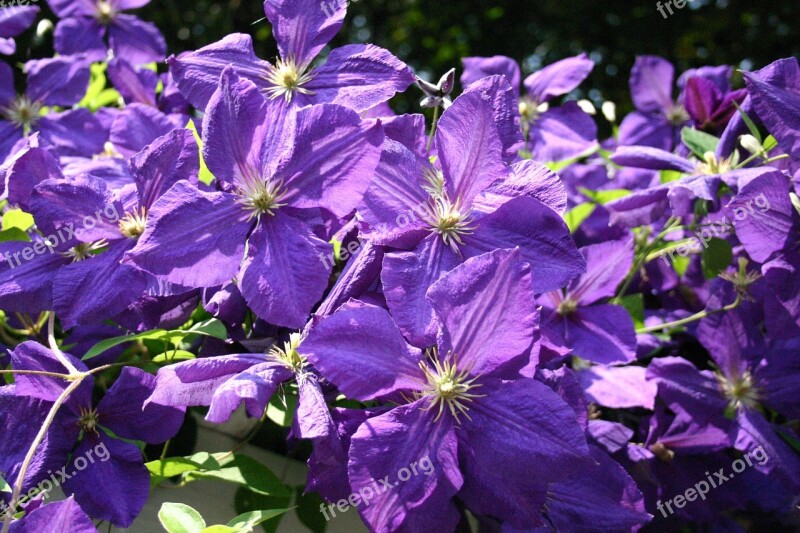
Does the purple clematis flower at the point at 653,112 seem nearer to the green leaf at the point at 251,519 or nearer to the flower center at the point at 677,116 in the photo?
the flower center at the point at 677,116

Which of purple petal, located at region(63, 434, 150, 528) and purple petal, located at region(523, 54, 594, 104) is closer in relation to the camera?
purple petal, located at region(63, 434, 150, 528)

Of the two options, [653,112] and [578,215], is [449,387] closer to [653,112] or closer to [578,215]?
[578,215]

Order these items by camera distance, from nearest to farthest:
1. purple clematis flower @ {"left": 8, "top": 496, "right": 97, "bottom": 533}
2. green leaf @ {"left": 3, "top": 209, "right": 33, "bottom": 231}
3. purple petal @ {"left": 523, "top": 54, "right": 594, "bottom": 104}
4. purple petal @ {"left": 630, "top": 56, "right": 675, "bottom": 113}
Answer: purple clematis flower @ {"left": 8, "top": 496, "right": 97, "bottom": 533}, green leaf @ {"left": 3, "top": 209, "right": 33, "bottom": 231}, purple petal @ {"left": 523, "top": 54, "right": 594, "bottom": 104}, purple petal @ {"left": 630, "top": 56, "right": 675, "bottom": 113}

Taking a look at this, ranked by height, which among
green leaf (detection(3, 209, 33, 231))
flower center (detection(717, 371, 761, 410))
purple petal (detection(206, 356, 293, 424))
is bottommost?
flower center (detection(717, 371, 761, 410))

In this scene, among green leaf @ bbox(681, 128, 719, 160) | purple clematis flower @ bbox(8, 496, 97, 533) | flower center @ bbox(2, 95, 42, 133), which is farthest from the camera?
flower center @ bbox(2, 95, 42, 133)

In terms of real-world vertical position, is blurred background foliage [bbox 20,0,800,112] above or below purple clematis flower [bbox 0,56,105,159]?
below

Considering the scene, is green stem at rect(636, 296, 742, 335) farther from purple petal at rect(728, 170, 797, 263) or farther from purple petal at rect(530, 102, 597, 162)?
purple petal at rect(530, 102, 597, 162)

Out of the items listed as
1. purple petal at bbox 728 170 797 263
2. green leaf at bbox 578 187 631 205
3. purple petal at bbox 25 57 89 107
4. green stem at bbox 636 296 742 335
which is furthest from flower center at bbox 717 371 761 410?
purple petal at bbox 25 57 89 107
